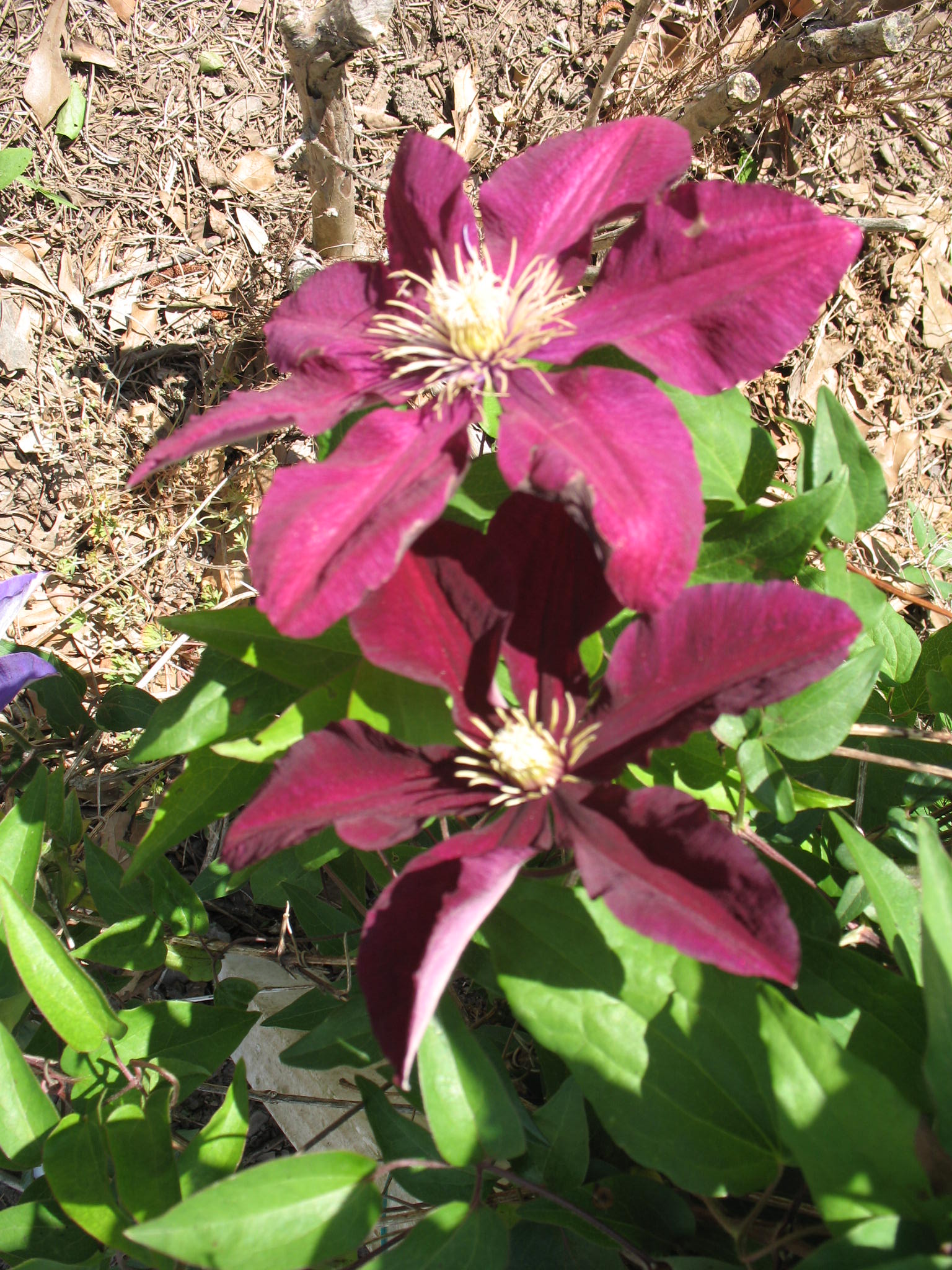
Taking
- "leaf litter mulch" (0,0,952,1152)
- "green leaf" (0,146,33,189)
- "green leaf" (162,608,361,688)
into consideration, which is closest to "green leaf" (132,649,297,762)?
"green leaf" (162,608,361,688)

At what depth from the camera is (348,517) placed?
76 cm

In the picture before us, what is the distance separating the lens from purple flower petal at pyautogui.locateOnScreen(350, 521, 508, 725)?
2.55 ft

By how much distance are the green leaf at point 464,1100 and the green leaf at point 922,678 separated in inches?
32.4

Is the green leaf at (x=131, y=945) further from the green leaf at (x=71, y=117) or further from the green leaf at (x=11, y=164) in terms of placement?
the green leaf at (x=71, y=117)

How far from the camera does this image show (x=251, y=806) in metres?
0.73

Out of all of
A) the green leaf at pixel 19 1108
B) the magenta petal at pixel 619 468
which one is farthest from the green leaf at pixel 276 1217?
the magenta petal at pixel 619 468

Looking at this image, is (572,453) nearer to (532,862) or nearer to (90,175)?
(532,862)

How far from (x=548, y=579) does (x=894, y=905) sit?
16.4 inches

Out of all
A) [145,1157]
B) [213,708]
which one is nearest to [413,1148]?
[145,1157]

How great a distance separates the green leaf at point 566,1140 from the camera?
2.84 feet

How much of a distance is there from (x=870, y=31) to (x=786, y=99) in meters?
0.94

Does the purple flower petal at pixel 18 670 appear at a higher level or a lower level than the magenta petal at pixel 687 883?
higher

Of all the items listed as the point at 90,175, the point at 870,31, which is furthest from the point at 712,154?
the point at 90,175

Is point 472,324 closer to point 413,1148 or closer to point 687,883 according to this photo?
point 687,883
